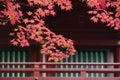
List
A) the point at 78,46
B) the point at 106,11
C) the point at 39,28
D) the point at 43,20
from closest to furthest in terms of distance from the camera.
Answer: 1. the point at 39,28
2. the point at 106,11
3. the point at 43,20
4. the point at 78,46

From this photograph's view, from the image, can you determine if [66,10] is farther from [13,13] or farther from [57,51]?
[13,13]

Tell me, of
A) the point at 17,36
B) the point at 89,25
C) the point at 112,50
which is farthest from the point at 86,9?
the point at 17,36

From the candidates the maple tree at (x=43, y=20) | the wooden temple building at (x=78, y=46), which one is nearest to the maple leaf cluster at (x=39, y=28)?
the maple tree at (x=43, y=20)

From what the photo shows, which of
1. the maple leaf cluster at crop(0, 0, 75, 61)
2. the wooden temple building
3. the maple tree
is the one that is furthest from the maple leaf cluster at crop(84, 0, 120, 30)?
the maple leaf cluster at crop(0, 0, 75, 61)

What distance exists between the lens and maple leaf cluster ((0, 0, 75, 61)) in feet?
42.8

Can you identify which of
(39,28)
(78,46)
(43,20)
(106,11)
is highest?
(106,11)

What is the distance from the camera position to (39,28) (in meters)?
13.1

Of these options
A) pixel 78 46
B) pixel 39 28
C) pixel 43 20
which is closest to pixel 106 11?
pixel 78 46

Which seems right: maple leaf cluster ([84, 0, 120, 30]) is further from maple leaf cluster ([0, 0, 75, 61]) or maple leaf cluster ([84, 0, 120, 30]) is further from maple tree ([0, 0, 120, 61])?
maple leaf cluster ([0, 0, 75, 61])

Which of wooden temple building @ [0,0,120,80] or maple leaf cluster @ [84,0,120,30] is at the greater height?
maple leaf cluster @ [84,0,120,30]

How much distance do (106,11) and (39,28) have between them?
2651 mm

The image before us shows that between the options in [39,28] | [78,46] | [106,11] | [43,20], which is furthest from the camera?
[78,46]

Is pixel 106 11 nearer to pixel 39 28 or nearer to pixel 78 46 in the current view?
pixel 78 46

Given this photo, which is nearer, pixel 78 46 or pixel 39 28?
pixel 39 28
